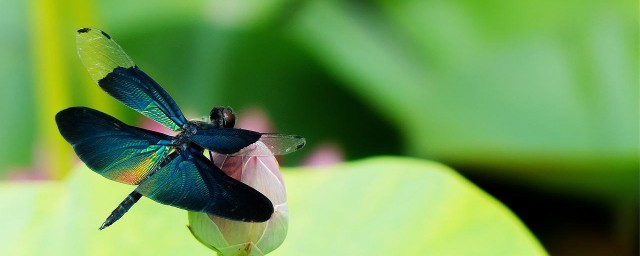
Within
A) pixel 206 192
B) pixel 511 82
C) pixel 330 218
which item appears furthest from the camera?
pixel 511 82

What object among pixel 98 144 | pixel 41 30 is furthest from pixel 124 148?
pixel 41 30

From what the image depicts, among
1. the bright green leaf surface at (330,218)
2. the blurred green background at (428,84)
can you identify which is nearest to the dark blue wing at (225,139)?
the bright green leaf surface at (330,218)

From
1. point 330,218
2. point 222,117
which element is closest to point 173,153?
point 222,117

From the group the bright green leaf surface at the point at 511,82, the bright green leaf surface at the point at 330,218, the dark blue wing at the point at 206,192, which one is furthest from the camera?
the bright green leaf surface at the point at 511,82

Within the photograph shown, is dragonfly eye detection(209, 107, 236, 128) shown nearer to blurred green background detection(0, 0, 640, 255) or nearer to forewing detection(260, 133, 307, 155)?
forewing detection(260, 133, 307, 155)

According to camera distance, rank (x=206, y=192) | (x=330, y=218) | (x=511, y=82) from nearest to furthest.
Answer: (x=206, y=192), (x=330, y=218), (x=511, y=82)

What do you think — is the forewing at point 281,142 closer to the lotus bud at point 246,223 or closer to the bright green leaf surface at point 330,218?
the lotus bud at point 246,223

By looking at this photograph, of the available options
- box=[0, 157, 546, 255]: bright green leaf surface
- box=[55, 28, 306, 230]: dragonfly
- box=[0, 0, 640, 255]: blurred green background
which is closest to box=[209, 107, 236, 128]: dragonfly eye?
box=[55, 28, 306, 230]: dragonfly

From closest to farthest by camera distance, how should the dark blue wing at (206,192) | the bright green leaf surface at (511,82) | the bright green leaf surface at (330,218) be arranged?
1. the dark blue wing at (206,192)
2. the bright green leaf surface at (330,218)
3. the bright green leaf surface at (511,82)

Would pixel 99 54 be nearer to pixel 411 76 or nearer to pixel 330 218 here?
pixel 330 218
